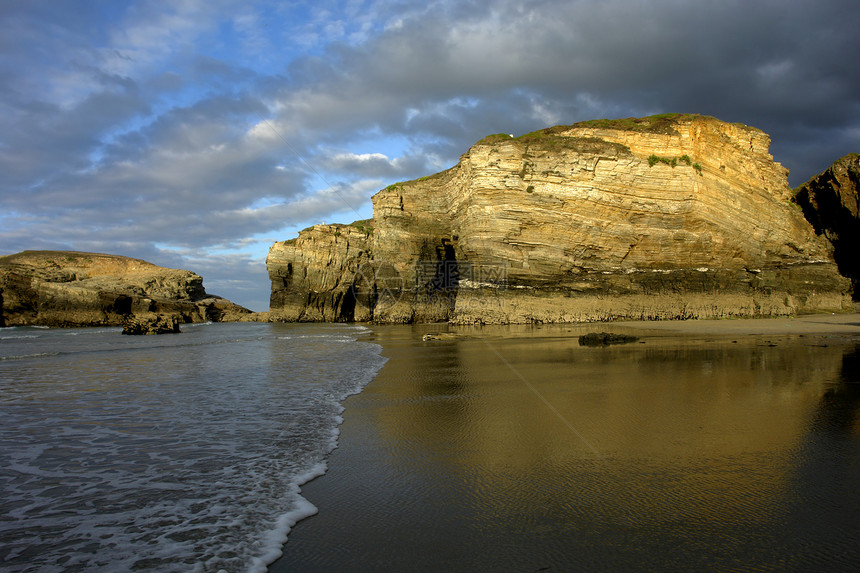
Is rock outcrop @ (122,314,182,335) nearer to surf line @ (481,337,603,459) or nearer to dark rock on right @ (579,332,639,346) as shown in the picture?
surf line @ (481,337,603,459)

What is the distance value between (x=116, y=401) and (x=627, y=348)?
12482 mm

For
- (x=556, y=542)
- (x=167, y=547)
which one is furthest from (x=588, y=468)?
(x=167, y=547)

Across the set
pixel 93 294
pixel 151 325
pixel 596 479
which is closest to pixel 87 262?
pixel 93 294

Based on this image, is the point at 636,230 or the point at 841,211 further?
the point at 841,211

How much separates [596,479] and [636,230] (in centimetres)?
2626

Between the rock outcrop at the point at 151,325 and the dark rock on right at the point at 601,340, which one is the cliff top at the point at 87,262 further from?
the dark rock on right at the point at 601,340

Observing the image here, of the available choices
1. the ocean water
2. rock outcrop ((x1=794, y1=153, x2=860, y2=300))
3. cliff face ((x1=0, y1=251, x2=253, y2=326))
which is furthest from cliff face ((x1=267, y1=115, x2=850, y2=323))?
cliff face ((x1=0, y1=251, x2=253, y2=326))

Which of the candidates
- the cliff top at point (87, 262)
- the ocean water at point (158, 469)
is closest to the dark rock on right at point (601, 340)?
the ocean water at point (158, 469)

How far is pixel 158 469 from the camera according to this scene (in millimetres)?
4258

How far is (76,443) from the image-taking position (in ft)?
16.7

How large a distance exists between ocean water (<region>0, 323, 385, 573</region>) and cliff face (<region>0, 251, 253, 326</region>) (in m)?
26.6

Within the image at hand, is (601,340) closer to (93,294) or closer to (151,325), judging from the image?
(151,325)

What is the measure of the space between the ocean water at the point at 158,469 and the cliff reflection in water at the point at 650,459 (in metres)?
1.19

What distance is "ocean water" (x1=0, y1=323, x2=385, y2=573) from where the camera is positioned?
2.81 meters
